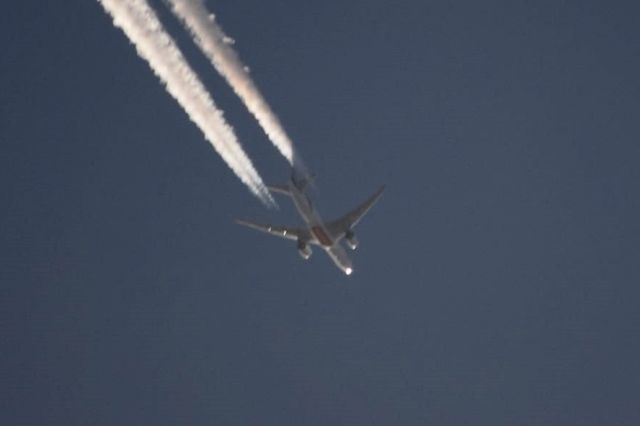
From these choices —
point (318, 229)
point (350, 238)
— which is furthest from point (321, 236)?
point (350, 238)

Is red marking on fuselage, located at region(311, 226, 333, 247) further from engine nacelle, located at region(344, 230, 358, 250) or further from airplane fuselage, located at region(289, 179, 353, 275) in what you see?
engine nacelle, located at region(344, 230, 358, 250)

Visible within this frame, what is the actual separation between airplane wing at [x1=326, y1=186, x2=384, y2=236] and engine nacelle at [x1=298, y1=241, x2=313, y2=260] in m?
1.70

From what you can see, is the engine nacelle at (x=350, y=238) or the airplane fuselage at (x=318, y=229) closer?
the airplane fuselage at (x=318, y=229)

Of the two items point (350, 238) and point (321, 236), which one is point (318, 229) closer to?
point (321, 236)

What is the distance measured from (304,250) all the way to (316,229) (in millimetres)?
1614

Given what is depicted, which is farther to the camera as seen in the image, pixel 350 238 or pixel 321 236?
pixel 350 238

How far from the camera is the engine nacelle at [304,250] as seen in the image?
148ft

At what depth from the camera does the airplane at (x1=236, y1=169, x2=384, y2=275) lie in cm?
4322

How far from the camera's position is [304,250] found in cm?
4512

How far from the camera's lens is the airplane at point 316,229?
43.2 metres

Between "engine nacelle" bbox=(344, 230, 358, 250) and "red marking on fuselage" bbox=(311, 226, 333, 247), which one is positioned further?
"engine nacelle" bbox=(344, 230, 358, 250)

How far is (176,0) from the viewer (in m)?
21.9

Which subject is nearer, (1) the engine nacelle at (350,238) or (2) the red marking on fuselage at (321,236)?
(2) the red marking on fuselage at (321,236)

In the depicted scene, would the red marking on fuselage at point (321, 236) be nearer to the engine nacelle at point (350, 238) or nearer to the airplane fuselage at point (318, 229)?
the airplane fuselage at point (318, 229)
